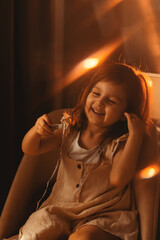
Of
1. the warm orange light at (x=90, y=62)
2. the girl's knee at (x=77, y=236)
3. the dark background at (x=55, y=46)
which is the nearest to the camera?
the girl's knee at (x=77, y=236)

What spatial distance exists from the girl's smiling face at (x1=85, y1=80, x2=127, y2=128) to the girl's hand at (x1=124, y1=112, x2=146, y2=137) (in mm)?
33

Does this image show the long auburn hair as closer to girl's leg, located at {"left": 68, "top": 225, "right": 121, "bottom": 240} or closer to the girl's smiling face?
the girl's smiling face

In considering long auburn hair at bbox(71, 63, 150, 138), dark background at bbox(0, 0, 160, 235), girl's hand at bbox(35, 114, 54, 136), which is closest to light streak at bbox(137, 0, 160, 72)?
dark background at bbox(0, 0, 160, 235)

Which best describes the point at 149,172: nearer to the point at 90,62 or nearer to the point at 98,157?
the point at 98,157

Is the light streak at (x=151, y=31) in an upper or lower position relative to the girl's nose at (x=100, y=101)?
upper

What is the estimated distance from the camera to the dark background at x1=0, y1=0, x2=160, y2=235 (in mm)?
1394

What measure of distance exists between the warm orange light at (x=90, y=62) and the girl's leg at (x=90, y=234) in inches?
31.9

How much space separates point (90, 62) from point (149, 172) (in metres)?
0.72

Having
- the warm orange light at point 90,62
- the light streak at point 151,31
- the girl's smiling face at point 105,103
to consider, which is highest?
the light streak at point 151,31

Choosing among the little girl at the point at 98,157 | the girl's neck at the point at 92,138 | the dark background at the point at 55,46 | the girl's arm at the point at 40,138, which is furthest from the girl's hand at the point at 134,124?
the dark background at the point at 55,46

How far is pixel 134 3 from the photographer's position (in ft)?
4.67

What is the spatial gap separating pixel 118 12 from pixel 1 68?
0.54 metres

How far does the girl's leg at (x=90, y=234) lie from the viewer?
882 mm

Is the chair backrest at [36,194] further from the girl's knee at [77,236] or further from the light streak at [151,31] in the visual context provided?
the light streak at [151,31]
